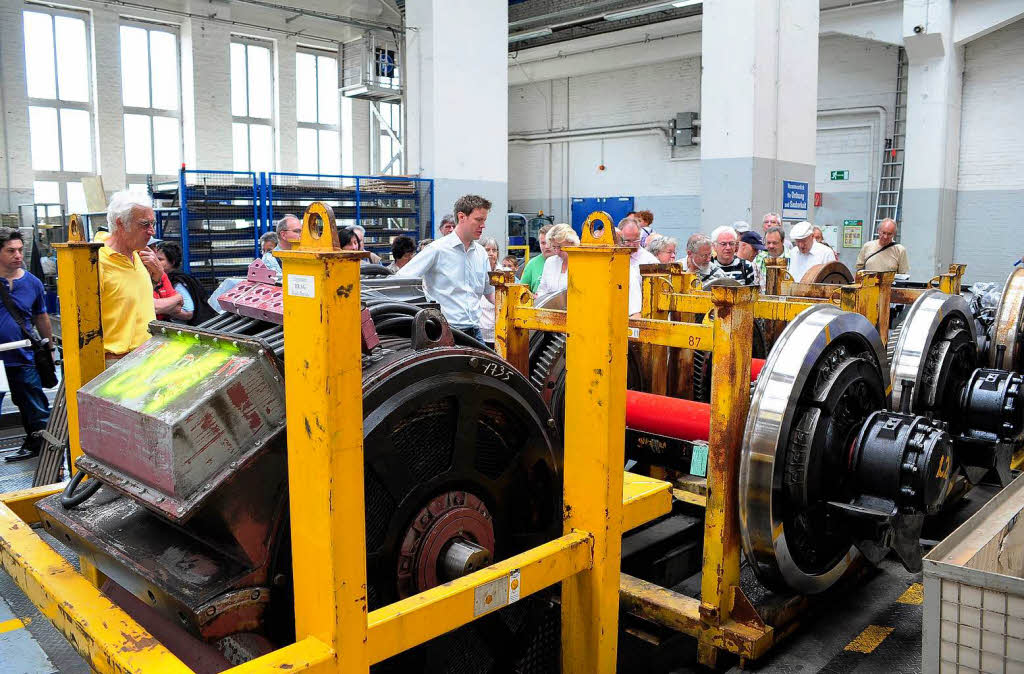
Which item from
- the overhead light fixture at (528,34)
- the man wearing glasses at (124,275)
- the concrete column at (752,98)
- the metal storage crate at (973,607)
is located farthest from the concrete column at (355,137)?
the metal storage crate at (973,607)

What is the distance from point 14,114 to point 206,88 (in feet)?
11.2

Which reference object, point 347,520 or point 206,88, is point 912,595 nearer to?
point 347,520

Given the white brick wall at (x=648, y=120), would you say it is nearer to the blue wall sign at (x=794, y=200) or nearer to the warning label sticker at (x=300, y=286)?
the blue wall sign at (x=794, y=200)

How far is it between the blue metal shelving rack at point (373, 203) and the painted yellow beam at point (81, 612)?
8548 mm

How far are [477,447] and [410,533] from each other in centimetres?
32

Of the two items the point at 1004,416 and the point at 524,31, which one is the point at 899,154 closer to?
the point at 524,31

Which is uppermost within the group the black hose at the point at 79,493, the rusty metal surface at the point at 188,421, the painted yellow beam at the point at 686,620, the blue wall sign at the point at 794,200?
the blue wall sign at the point at 794,200

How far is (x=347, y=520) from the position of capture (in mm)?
1433

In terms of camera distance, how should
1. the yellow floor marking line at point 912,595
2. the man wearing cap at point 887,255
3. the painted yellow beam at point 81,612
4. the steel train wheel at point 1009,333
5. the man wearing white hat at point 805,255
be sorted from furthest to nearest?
the man wearing cap at point 887,255, the man wearing white hat at point 805,255, the steel train wheel at point 1009,333, the yellow floor marking line at point 912,595, the painted yellow beam at point 81,612

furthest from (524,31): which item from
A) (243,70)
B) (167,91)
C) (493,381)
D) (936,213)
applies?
(493,381)

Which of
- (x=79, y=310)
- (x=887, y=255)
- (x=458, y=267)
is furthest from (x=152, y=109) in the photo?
(x=79, y=310)

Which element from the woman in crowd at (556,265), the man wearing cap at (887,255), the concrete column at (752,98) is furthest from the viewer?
the concrete column at (752,98)

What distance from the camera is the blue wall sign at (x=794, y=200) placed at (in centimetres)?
927

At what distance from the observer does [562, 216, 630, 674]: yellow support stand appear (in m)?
2.03
